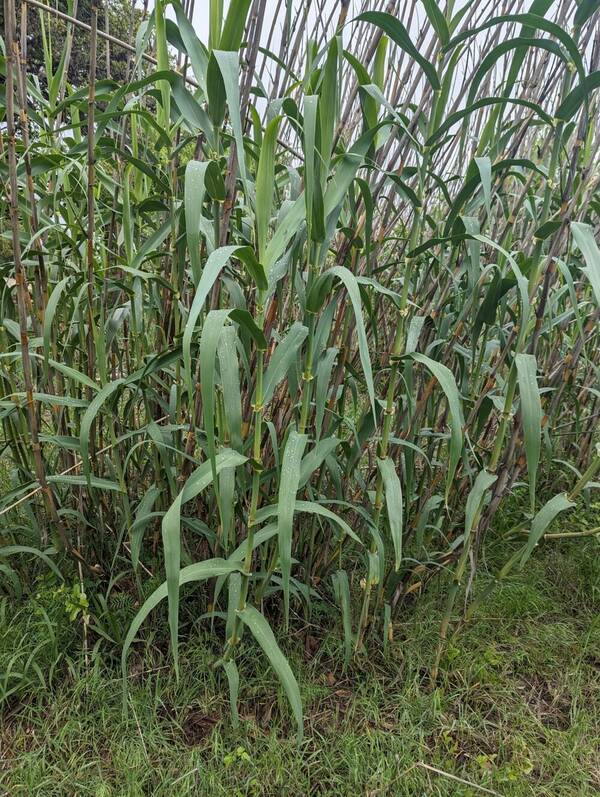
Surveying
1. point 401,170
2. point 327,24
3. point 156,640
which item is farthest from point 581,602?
point 327,24

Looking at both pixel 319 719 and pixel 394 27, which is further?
pixel 319 719

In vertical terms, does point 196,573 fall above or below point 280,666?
above

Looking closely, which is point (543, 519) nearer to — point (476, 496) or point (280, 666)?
point (476, 496)

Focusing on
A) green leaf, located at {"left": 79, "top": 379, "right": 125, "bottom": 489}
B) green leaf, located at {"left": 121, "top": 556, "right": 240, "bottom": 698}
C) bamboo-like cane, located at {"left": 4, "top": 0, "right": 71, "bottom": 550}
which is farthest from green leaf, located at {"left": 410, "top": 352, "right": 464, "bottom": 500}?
bamboo-like cane, located at {"left": 4, "top": 0, "right": 71, "bottom": 550}

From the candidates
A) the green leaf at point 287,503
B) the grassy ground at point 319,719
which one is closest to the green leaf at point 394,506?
the green leaf at point 287,503

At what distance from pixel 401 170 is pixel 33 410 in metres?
0.86

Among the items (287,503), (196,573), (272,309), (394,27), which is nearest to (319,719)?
(196,573)

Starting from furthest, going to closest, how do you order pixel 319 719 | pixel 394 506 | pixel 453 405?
pixel 319 719, pixel 394 506, pixel 453 405

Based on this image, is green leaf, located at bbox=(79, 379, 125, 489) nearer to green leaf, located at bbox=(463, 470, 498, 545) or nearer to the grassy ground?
the grassy ground

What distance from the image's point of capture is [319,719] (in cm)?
114

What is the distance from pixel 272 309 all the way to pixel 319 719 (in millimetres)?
863

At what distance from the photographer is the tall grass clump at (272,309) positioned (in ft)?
2.65

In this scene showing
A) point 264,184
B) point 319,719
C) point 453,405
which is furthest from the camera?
point 319,719

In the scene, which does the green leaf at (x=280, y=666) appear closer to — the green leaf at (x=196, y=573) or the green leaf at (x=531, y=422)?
the green leaf at (x=196, y=573)
